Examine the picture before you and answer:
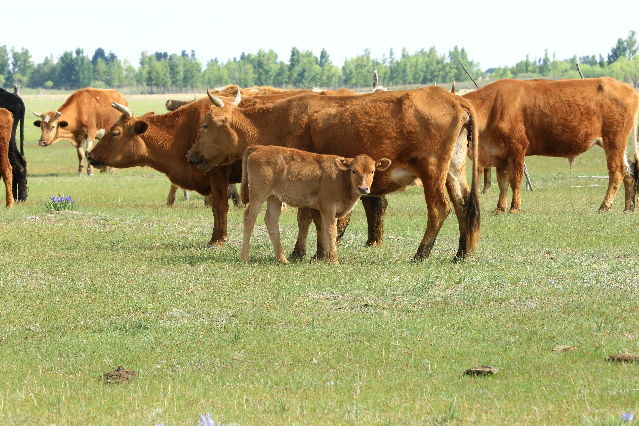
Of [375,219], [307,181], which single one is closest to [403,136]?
[307,181]

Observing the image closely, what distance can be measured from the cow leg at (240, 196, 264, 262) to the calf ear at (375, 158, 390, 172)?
1.63 m

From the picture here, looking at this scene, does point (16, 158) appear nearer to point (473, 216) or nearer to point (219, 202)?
point (219, 202)

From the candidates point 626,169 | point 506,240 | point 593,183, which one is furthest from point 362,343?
point 593,183

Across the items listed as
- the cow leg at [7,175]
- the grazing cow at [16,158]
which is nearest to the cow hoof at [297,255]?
the cow leg at [7,175]

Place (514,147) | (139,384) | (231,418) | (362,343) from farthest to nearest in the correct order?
1. (514,147)
2. (362,343)
3. (139,384)
4. (231,418)

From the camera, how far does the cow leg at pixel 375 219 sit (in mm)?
12961

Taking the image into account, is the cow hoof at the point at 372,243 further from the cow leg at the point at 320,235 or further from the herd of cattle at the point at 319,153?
the cow leg at the point at 320,235

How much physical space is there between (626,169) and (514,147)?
254 centimetres

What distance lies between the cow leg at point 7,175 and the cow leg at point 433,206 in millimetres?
10725

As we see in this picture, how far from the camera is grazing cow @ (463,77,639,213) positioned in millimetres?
17328

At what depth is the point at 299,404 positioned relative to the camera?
5797mm

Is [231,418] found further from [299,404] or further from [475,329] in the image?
[475,329]

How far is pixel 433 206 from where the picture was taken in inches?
446

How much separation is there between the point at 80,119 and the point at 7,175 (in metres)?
11.2
